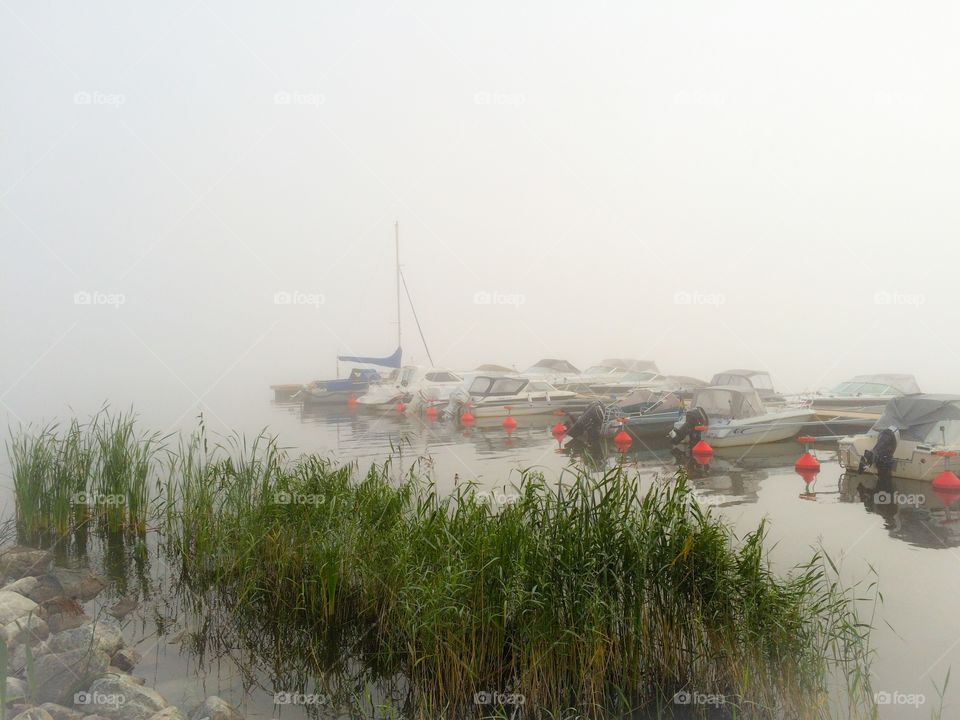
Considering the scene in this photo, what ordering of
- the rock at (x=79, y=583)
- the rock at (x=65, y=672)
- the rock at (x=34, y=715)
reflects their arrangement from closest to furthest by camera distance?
the rock at (x=34, y=715) < the rock at (x=65, y=672) < the rock at (x=79, y=583)

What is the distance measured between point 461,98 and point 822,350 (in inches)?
124

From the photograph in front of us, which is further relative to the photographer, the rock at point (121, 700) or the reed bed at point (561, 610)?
the reed bed at point (561, 610)

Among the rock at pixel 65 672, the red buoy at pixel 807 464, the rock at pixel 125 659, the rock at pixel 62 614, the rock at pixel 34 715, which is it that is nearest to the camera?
the rock at pixel 34 715

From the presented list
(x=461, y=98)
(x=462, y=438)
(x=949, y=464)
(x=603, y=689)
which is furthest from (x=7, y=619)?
(x=949, y=464)

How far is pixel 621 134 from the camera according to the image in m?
5.73

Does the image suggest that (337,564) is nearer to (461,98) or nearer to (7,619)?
(7,619)

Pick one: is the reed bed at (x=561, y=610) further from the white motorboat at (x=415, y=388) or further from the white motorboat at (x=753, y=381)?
the white motorboat at (x=753, y=381)

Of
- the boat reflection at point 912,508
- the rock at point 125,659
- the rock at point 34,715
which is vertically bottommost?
the rock at point 125,659

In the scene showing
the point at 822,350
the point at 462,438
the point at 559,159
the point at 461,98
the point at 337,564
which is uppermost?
the point at 461,98

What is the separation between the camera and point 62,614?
3.68 metres

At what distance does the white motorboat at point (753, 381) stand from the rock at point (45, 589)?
4290 mm

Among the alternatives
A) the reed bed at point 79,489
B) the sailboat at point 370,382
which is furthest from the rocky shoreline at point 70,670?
the sailboat at point 370,382

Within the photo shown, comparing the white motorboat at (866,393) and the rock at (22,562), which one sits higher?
the white motorboat at (866,393)

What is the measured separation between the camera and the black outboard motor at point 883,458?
211 inches
